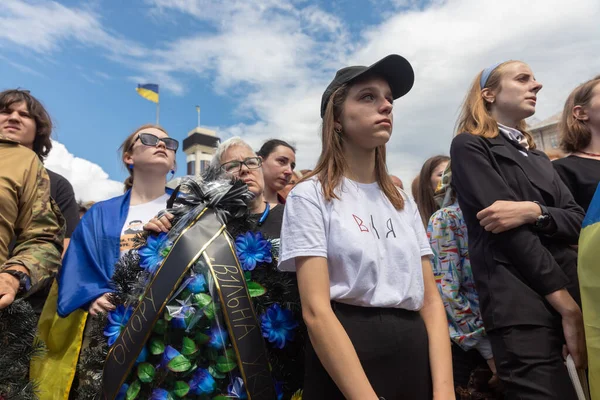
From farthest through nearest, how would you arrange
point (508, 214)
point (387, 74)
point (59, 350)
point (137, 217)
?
point (137, 217) < point (59, 350) < point (508, 214) < point (387, 74)

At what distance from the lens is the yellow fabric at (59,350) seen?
2.50 m

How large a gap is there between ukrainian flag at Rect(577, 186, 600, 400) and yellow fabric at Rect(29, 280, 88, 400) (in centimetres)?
244

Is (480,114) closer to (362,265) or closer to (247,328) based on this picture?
(362,265)

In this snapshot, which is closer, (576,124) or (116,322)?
(116,322)

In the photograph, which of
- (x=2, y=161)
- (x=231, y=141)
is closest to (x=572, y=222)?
(x=231, y=141)

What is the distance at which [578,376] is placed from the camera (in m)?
1.86

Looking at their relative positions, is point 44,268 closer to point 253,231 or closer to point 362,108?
point 253,231

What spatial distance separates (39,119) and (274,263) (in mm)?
2239

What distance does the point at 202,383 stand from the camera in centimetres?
171

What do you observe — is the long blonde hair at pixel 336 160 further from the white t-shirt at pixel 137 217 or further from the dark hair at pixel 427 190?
the dark hair at pixel 427 190

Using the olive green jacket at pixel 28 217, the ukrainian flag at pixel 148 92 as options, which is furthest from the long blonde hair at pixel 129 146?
the ukrainian flag at pixel 148 92

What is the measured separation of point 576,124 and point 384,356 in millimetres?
2158

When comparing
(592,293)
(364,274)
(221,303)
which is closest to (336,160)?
(364,274)

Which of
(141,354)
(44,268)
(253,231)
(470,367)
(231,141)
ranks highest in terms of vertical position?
(231,141)
